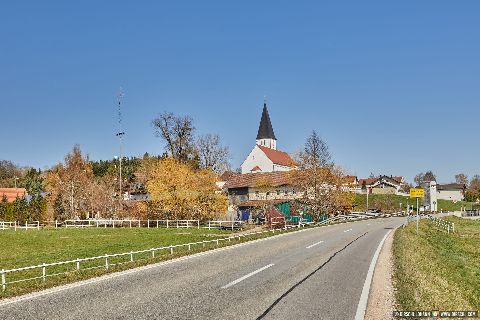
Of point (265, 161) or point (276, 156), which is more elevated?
point (276, 156)

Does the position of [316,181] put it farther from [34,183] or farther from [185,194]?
[34,183]

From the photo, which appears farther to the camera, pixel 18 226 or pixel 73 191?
pixel 73 191

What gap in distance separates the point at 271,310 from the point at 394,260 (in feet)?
35.9

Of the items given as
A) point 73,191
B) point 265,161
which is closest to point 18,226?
point 73,191

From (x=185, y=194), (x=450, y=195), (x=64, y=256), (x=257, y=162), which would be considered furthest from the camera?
(x=450, y=195)

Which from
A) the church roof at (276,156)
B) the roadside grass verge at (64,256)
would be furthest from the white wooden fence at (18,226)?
the church roof at (276,156)

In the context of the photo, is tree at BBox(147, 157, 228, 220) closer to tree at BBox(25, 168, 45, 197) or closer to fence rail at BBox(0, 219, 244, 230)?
fence rail at BBox(0, 219, 244, 230)

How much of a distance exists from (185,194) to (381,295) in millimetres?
52379

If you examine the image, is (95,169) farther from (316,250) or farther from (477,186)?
(477,186)

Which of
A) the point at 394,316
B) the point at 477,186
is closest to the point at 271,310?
the point at 394,316

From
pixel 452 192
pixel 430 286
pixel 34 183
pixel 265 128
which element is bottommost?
pixel 452 192

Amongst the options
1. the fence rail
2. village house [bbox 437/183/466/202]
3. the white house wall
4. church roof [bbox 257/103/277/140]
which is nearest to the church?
church roof [bbox 257/103/277/140]

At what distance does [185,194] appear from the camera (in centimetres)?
6341

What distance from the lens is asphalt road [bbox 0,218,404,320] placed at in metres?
10.3
